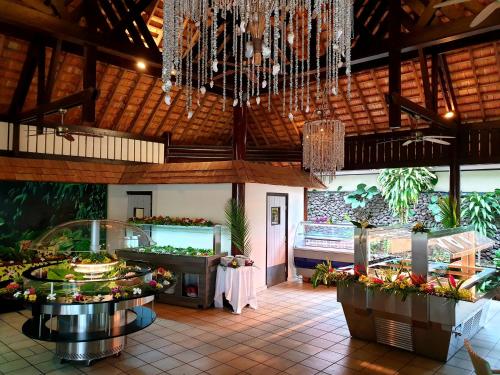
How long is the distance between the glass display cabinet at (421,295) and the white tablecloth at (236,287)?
6.97 feet

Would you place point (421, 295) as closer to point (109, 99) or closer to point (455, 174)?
point (455, 174)

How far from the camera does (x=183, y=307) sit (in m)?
7.88

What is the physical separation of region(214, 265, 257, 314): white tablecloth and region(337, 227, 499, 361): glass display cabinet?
212 centimetres

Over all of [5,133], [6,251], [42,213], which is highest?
[5,133]

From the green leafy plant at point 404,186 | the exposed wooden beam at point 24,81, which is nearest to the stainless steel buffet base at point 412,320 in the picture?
the green leafy plant at point 404,186

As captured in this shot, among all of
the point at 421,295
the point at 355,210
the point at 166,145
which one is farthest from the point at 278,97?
the point at 421,295

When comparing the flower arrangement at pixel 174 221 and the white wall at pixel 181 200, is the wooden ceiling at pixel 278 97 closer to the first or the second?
the white wall at pixel 181 200

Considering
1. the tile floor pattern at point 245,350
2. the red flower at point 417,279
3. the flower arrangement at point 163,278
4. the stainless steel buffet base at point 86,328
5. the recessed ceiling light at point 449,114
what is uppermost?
the recessed ceiling light at point 449,114

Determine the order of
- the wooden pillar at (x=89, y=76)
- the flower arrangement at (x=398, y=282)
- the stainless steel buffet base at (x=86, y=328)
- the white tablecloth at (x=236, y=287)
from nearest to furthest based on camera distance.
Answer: the stainless steel buffet base at (x=86, y=328), the flower arrangement at (x=398, y=282), the wooden pillar at (x=89, y=76), the white tablecloth at (x=236, y=287)

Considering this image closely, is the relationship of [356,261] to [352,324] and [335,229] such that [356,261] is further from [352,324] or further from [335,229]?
[335,229]

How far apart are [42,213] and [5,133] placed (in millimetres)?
1898

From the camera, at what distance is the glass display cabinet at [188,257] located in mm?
7742

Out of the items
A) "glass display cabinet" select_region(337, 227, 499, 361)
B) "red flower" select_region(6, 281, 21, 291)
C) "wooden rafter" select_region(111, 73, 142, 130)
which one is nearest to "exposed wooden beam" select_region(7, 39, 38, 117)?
"wooden rafter" select_region(111, 73, 142, 130)

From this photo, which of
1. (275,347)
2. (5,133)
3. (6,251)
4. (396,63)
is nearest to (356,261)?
(275,347)
